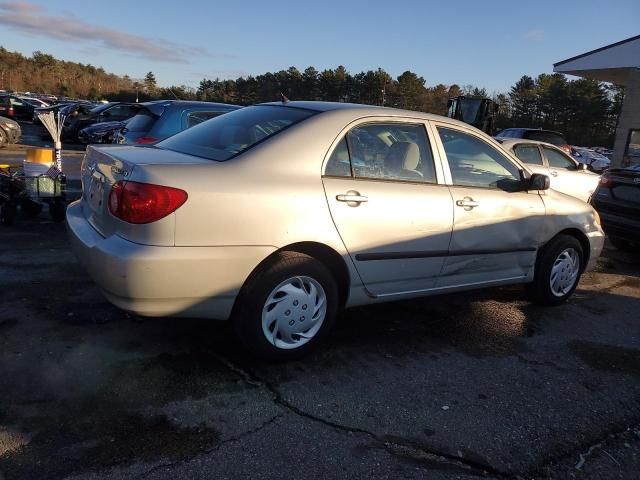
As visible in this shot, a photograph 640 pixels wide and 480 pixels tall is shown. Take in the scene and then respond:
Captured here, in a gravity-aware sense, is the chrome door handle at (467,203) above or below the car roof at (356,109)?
below

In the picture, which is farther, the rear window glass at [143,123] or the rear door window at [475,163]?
the rear window glass at [143,123]

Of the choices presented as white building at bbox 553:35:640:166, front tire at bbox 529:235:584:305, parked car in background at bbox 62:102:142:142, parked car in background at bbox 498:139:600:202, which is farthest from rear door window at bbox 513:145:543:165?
parked car in background at bbox 62:102:142:142

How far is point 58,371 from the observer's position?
3141 mm

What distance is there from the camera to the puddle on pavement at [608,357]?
385cm

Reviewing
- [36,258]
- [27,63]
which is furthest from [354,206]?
[27,63]

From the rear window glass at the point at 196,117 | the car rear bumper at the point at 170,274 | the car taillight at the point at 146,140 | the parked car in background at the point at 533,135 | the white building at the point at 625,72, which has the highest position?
the white building at the point at 625,72

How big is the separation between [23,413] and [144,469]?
0.81 meters

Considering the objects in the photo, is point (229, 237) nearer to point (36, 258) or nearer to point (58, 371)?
point (58, 371)

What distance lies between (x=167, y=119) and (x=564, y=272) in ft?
17.9

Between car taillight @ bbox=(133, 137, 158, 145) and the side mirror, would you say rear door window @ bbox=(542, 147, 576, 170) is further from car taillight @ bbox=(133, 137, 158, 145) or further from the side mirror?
car taillight @ bbox=(133, 137, 158, 145)

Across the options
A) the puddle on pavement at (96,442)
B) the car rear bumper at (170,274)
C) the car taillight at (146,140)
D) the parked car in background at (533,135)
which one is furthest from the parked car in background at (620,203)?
the parked car in background at (533,135)

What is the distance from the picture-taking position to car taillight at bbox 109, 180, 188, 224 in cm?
288

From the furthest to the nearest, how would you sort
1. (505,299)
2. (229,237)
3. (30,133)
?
1. (30,133)
2. (505,299)
3. (229,237)

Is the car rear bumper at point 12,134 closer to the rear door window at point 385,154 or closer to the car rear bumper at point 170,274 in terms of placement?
the car rear bumper at point 170,274
